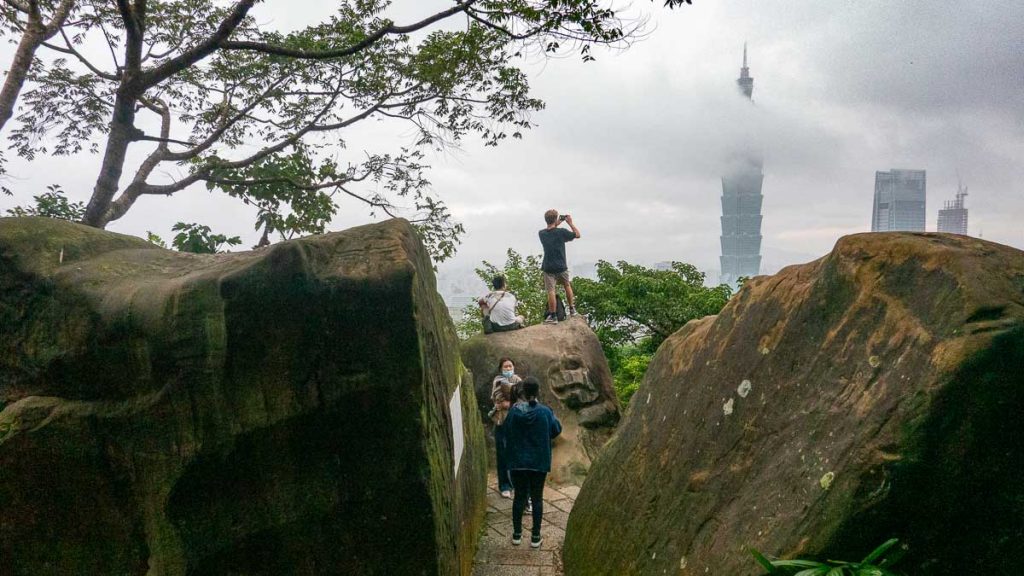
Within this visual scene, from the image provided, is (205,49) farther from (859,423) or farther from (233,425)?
(859,423)

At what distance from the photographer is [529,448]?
5516 millimetres

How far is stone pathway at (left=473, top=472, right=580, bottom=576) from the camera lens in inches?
208

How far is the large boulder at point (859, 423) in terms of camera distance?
228 centimetres

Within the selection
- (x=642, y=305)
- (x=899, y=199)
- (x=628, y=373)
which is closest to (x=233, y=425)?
(x=628, y=373)

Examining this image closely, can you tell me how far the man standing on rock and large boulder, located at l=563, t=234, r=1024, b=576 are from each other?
611cm

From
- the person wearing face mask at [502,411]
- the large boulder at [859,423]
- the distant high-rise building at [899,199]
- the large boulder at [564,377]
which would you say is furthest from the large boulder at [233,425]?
the distant high-rise building at [899,199]

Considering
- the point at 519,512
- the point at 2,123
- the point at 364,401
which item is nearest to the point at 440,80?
the point at 2,123

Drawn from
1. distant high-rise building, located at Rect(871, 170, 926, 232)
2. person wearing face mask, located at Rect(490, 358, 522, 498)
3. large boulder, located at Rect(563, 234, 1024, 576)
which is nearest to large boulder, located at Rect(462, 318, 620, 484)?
person wearing face mask, located at Rect(490, 358, 522, 498)

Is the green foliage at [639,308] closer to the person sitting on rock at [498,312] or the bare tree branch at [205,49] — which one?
the person sitting on rock at [498,312]

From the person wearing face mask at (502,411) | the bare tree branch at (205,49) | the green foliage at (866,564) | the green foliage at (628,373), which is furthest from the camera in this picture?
the green foliage at (628,373)

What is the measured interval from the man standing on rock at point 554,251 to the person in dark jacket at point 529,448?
14.7 feet

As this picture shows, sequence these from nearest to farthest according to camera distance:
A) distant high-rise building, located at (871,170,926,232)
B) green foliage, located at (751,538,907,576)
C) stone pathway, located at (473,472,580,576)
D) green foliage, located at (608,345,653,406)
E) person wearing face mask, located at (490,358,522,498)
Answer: green foliage, located at (751,538,907,576) → stone pathway, located at (473,472,580,576) → person wearing face mask, located at (490,358,522,498) → green foliage, located at (608,345,653,406) → distant high-rise building, located at (871,170,926,232)

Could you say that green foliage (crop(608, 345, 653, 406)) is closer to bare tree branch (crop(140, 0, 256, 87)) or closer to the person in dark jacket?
the person in dark jacket

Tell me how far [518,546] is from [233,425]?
336 cm
